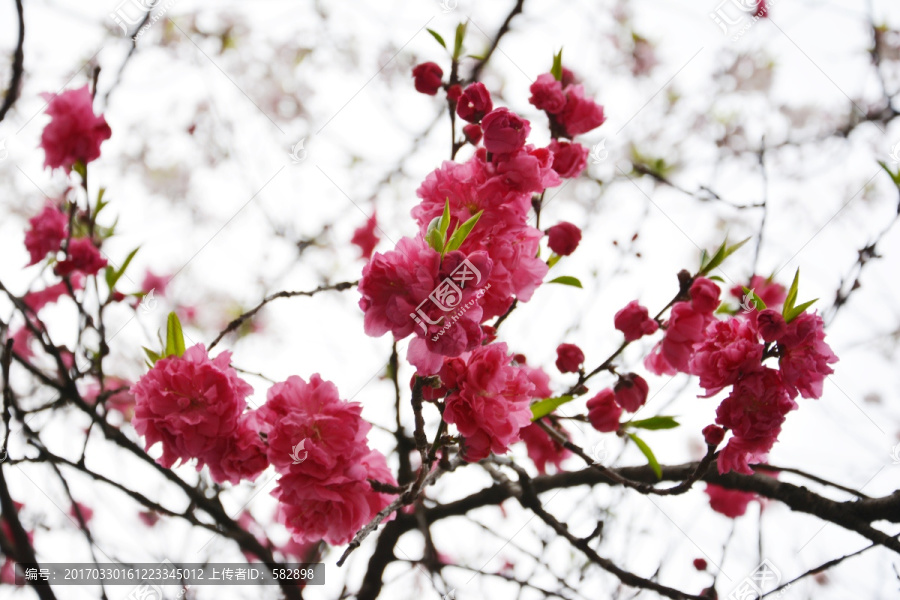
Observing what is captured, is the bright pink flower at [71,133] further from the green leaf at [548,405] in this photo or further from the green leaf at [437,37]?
A: the green leaf at [548,405]

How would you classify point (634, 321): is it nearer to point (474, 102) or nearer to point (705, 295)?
point (705, 295)

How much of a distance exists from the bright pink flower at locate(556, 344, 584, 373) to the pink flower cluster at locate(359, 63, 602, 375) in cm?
25

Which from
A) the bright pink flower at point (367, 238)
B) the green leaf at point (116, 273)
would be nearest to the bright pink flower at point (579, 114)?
the green leaf at point (116, 273)

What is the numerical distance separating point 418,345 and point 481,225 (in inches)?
9.9

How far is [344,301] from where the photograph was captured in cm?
335

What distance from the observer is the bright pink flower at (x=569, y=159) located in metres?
1.28

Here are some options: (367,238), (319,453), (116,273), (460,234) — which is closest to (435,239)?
(460,234)

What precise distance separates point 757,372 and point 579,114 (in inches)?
28.8

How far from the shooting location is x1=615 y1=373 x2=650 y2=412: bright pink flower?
1.32 m

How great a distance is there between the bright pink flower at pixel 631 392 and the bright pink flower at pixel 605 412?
20mm

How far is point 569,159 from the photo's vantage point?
128 cm

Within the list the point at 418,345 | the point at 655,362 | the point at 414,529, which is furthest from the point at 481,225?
the point at 414,529

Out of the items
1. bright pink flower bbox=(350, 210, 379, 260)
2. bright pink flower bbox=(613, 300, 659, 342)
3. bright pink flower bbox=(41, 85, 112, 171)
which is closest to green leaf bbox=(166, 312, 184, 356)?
bright pink flower bbox=(41, 85, 112, 171)
